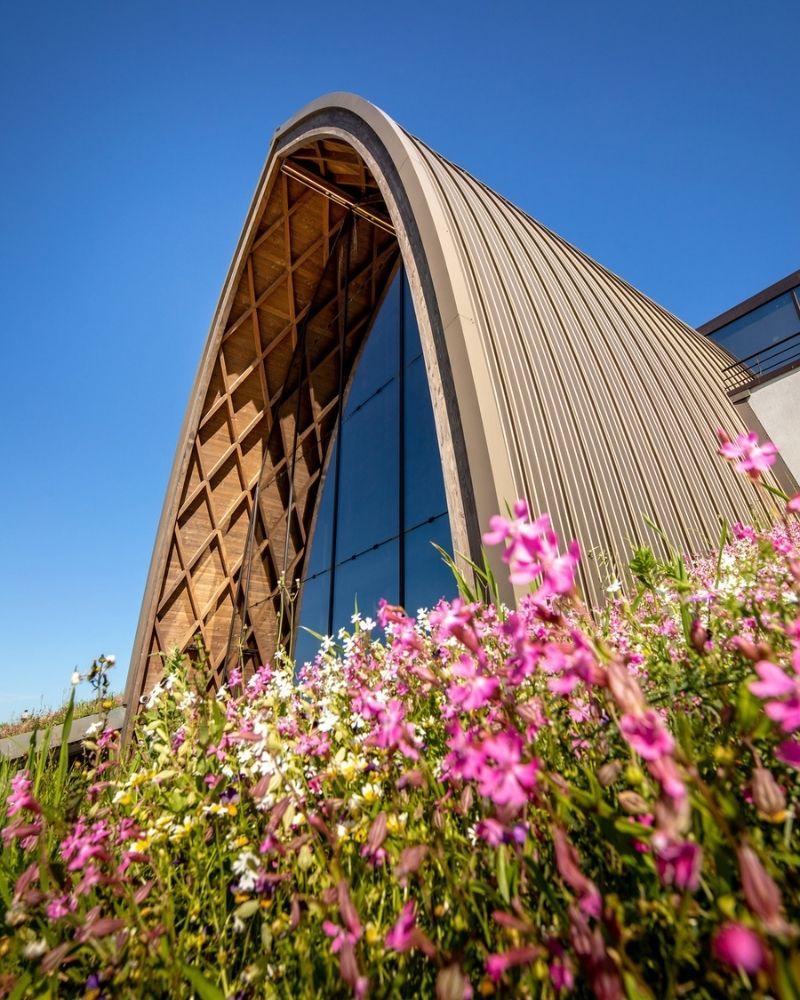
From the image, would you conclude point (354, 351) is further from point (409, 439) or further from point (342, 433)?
point (409, 439)

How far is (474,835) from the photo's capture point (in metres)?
1.13

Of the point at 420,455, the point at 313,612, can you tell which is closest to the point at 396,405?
the point at 420,455

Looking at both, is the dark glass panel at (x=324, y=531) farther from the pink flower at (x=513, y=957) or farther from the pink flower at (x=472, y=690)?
the pink flower at (x=513, y=957)

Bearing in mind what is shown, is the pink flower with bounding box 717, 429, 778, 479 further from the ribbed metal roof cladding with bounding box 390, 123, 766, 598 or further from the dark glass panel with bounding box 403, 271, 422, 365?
the dark glass panel with bounding box 403, 271, 422, 365

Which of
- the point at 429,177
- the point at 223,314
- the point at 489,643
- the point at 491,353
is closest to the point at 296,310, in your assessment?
the point at 223,314

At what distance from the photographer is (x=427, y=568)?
20.0 feet

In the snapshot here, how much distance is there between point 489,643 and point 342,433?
8544 mm

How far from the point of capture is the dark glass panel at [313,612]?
847cm

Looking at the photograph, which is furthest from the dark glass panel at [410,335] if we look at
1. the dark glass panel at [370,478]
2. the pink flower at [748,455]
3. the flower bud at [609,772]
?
the flower bud at [609,772]

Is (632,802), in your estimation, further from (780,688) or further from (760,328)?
(760,328)

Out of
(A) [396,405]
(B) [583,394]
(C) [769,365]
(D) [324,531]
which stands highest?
(C) [769,365]

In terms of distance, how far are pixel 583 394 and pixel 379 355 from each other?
421 cm

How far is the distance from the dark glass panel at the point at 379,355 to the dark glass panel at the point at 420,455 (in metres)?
0.89

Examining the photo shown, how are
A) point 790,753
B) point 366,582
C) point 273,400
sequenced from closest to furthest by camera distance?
1. point 790,753
2. point 366,582
3. point 273,400
